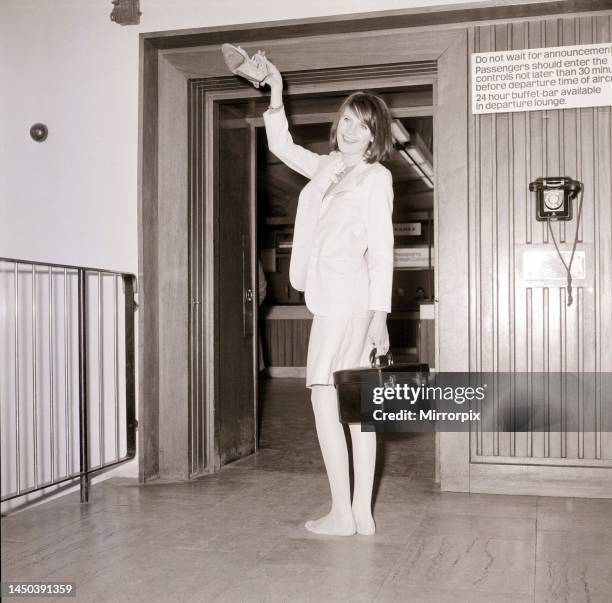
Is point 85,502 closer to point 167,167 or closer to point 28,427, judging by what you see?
point 28,427

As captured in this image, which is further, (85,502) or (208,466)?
(208,466)

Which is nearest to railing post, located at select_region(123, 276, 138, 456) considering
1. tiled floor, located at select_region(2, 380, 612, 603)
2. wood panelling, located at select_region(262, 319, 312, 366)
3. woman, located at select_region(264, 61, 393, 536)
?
tiled floor, located at select_region(2, 380, 612, 603)

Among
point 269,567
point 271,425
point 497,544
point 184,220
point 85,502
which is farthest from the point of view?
point 271,425

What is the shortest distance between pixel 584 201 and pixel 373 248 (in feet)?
4.38

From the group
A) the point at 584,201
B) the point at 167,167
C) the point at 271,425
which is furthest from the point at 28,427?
the point at 584,201

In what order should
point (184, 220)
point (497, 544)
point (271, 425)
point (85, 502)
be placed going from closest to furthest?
point (497, 544), point (85, 502), point (184, 220), point (271, 425)

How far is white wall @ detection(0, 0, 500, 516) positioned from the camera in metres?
3.94

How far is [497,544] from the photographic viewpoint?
8.96 feet

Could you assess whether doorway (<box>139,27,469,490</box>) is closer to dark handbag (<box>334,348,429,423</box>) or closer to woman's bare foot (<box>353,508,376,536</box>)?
woman's bare foot (<box>353,508,376,536</box>)

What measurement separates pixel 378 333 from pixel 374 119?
33.1 inches

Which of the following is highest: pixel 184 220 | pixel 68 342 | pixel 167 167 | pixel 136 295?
pixel 167 167

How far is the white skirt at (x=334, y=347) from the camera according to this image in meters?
2.77

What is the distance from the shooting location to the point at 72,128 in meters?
4.03

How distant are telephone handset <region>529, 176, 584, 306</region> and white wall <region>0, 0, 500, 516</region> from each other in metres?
1.99
